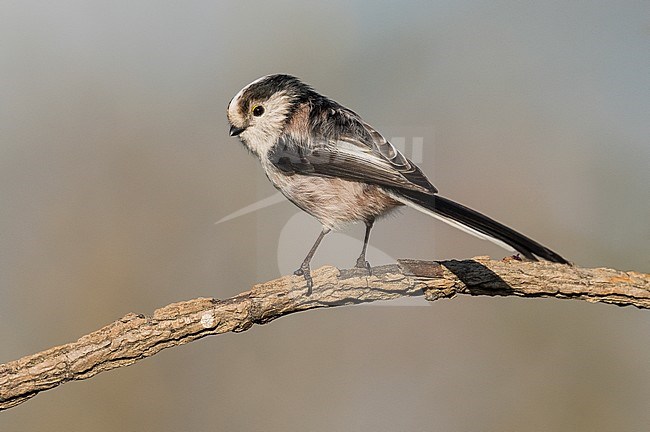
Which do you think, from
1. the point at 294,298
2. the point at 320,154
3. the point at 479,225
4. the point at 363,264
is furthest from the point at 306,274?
the point at 479,225

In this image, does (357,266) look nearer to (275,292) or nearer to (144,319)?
(275,292)

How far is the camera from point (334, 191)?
2.73m

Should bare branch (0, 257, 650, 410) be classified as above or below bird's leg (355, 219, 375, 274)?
below

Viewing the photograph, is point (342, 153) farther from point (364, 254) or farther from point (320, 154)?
point (364, 254)

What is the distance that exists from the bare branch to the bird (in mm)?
123

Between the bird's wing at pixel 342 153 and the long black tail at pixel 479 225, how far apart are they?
199 mm

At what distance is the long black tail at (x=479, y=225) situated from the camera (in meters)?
2.32

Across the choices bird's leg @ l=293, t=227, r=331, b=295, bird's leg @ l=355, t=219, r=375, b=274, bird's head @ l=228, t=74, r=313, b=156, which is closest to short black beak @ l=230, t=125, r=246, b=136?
bird's head @ l=228, t=74, r=313, b=156

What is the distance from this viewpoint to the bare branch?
7.00 ft

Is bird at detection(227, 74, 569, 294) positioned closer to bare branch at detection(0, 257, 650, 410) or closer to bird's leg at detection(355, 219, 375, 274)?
bird's leg at detection(355, 219, 375, 274)

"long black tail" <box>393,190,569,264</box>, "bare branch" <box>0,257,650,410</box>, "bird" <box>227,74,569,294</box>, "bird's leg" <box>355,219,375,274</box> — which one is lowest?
"bare branch" <box>0,257,650,410</box>

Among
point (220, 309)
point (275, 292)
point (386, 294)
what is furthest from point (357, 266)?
point (220, 309)

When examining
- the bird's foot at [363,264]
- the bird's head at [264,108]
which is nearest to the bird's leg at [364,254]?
the bird's foot at [363,264]

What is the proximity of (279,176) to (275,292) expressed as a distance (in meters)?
0.59
